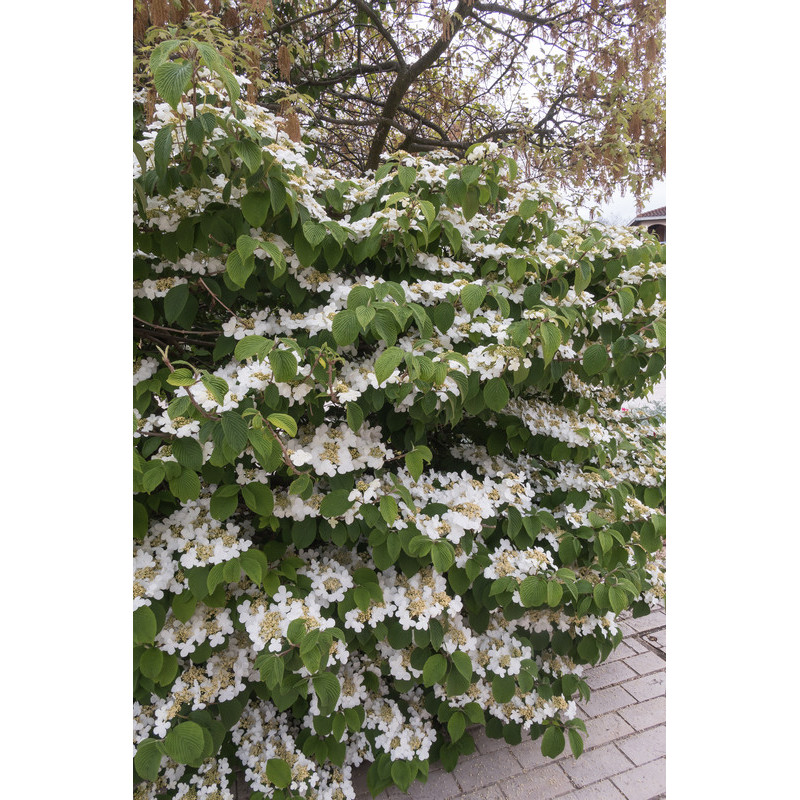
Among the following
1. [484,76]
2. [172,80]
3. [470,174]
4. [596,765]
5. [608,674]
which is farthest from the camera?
[484,76]

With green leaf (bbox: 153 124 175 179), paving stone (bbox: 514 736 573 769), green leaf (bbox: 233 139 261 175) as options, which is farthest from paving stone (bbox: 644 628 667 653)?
green leaf (bbox: 153 124 175 179)

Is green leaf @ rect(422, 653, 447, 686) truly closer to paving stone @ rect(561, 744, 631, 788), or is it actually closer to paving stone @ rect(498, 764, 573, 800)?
paving stone @ rect(498, 764, 573, 800)

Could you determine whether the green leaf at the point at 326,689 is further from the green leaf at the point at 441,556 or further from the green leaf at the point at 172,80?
the green leaf at the point at 172,80

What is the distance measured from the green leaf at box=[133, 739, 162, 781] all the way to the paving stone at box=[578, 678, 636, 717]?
157cm

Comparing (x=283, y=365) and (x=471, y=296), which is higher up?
(x=471, y=296)

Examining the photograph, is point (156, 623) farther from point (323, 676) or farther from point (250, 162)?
point (250, 162)

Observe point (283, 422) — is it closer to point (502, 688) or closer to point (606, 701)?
point (502, 688)

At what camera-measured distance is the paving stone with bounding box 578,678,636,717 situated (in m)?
1.98

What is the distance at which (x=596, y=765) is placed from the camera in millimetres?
1725

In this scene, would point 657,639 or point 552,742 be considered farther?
point 657,639

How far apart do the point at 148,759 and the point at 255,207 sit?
4.07 feet

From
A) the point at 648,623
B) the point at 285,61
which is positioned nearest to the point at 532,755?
the point at 648,623

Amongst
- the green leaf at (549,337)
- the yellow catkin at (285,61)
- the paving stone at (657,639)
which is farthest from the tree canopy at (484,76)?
the paving stone at (657,639)

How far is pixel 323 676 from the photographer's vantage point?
114 centimetres
